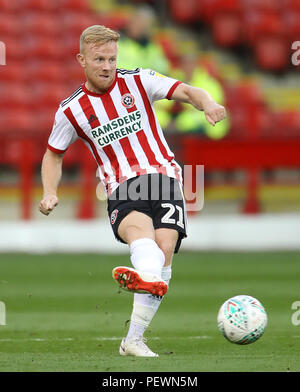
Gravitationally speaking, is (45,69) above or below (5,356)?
above

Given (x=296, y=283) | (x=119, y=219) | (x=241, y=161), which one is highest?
(x=241, y=161)

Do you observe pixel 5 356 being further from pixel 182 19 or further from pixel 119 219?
pixel 182 19

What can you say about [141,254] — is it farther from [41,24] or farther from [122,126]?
[41,24]

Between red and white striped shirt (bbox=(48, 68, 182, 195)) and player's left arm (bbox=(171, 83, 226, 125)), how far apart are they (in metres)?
0.06

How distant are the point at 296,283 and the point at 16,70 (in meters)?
8.50

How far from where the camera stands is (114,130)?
5930 mm

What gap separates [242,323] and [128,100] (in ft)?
4.71

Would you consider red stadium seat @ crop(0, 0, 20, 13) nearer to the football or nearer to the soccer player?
the soccer player

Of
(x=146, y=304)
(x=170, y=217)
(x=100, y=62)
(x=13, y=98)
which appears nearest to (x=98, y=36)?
(x=100, y=62)

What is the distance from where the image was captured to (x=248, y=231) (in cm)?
1361

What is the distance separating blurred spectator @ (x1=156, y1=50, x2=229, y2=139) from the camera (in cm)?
1415

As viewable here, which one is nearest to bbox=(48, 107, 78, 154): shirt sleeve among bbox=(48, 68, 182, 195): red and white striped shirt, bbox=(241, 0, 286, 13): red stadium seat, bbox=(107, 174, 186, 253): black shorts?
bbox=(48, 68, 182, 195): red and white striped shirt
